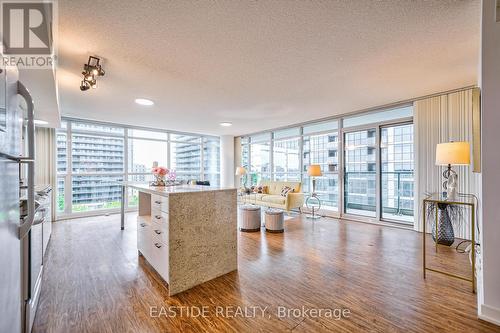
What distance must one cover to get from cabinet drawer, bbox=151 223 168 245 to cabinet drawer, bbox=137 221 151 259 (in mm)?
214

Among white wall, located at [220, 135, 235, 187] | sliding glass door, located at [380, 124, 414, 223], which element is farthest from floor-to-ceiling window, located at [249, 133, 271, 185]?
sliding glass door, located at [380, 124, 414, 223]

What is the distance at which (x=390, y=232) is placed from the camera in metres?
4.11

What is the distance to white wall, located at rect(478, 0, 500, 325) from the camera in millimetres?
1677

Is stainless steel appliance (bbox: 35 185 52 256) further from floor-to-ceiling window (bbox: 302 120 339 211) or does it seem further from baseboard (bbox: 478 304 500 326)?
floor-to-ceiling window (bbox: 302 120 339 211)

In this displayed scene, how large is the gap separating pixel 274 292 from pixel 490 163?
6.63 feet

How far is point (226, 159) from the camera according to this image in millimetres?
8375

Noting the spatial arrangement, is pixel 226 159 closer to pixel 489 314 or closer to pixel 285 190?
pixel 285 190

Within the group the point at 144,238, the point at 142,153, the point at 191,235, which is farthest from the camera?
the point at 142,153

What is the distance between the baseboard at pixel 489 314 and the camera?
166cm

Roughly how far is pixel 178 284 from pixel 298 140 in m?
5.15

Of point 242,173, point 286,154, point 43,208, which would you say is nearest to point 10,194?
point 43,208

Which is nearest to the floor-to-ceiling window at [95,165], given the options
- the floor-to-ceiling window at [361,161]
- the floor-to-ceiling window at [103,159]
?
the floor-to-ceiling window at [103,159]

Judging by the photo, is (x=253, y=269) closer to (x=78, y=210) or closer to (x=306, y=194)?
(x=306, y=194)

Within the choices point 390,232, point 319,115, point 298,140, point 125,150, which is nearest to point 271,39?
point 319,115
